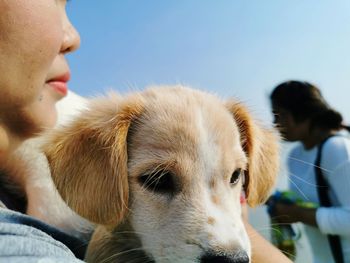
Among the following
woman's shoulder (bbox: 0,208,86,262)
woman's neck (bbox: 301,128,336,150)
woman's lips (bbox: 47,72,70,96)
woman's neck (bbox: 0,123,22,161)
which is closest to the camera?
woman's shoulder (bbox: 0,208,86,262)

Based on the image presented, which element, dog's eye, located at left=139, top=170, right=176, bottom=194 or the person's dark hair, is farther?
the person's dark hair

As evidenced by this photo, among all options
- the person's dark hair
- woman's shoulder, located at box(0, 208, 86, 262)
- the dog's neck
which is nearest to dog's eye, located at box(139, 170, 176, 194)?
the dog's neck

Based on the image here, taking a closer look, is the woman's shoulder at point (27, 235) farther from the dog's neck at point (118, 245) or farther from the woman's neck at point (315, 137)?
the woman's neck at point (315, 137)

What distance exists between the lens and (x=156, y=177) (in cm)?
116

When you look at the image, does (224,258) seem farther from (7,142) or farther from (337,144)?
(337,144)

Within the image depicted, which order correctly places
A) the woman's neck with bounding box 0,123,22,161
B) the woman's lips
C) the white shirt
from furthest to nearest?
the white shirt
the woman's lips
the woman's neck with bounding box 0,123,22,161

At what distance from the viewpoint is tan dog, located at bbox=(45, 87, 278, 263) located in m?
1.07

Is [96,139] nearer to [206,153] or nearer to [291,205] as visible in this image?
[206,153]

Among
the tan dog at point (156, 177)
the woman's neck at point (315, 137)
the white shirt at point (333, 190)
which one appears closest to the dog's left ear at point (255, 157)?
the tan dog at point (156, 177)

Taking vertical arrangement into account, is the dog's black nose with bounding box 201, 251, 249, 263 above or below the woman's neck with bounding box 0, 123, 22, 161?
below

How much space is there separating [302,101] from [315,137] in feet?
1.33

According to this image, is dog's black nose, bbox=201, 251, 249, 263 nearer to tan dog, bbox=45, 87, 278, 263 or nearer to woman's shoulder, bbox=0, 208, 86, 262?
tan dog, bbox=45, 87, 278, 263

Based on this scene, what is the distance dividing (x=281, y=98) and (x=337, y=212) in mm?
998

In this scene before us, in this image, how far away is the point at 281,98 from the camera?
345 centimetres
